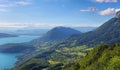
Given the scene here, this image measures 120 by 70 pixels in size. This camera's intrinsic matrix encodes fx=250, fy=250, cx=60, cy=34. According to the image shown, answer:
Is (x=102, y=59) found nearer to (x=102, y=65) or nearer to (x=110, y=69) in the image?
(x=102, y=65)

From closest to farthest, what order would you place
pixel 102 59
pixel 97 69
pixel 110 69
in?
pixel 110 69 < pixel 97 69 < pixel 102 59

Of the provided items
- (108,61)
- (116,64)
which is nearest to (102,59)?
(108,61)

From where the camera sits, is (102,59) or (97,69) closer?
(97,69)

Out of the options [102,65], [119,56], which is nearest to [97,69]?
[102,65]

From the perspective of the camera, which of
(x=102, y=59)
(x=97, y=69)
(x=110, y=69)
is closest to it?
(x=110, y=69)

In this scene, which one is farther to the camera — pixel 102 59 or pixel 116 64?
pixel 102 59

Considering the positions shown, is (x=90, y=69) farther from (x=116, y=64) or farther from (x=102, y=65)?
(x=116, y=64)

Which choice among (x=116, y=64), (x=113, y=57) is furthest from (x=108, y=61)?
(x=116, y=64)

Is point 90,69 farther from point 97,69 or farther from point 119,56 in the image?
point 119,56
